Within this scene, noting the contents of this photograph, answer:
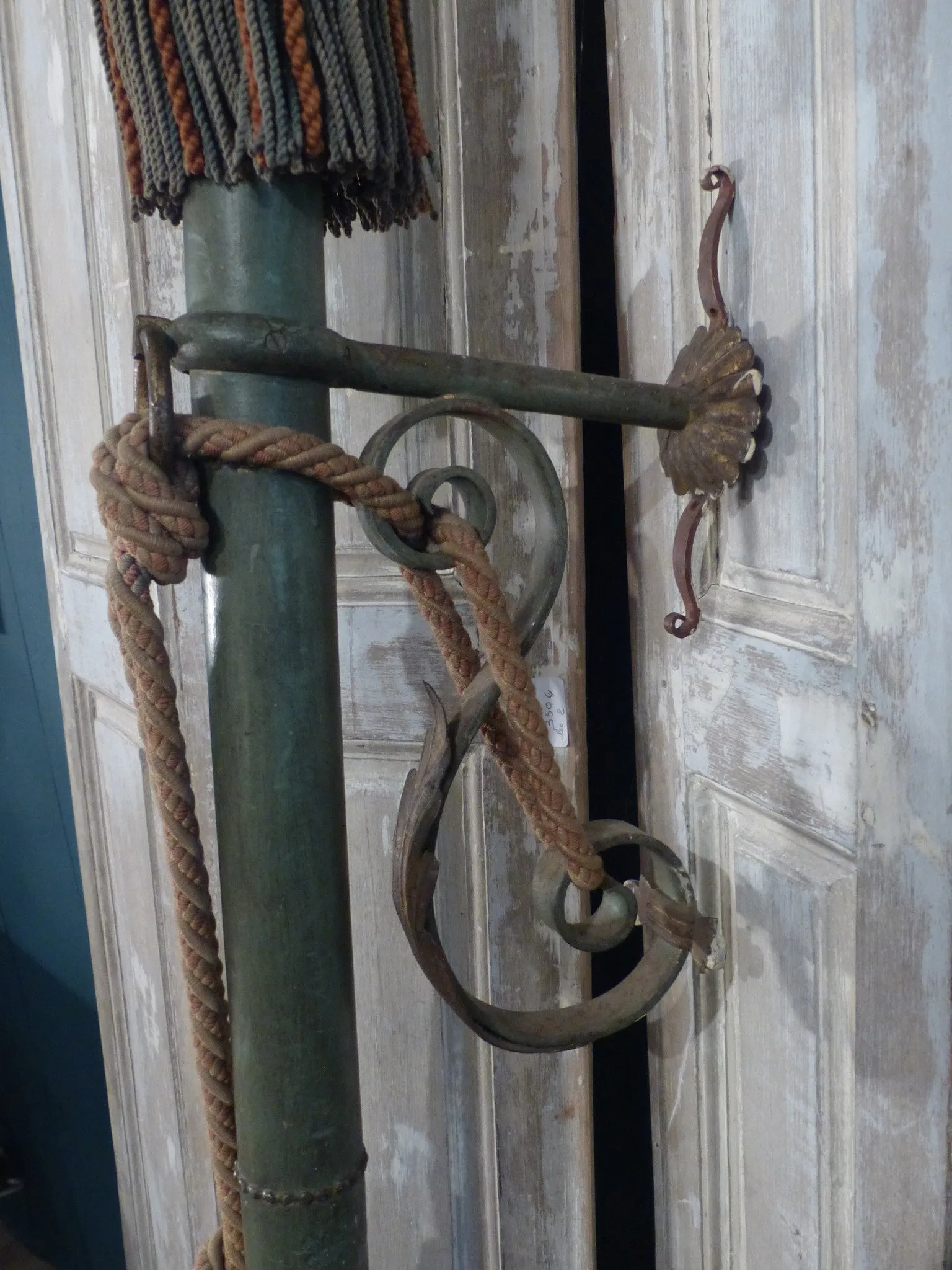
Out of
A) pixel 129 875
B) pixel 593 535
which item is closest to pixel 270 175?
pixel 593 535

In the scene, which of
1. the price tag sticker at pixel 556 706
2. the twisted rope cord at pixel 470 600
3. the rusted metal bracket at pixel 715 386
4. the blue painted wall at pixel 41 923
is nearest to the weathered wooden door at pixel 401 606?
the price tag sticker at pixel 556 706

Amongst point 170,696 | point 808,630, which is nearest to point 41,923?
point 170,696

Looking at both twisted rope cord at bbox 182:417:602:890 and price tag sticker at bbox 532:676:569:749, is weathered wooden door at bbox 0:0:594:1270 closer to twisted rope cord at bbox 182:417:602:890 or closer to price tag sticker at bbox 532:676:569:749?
price tag sticker at bbox 532:676:569:749

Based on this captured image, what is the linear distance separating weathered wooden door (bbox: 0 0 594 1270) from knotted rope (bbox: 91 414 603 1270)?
245 millimetres

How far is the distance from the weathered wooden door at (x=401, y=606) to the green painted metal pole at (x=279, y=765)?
0.26m

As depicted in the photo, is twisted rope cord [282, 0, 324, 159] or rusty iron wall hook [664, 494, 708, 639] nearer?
twisted rope cord [282, 0, 324, 159]

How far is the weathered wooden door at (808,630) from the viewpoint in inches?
18.9

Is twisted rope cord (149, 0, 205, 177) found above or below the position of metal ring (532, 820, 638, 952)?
above

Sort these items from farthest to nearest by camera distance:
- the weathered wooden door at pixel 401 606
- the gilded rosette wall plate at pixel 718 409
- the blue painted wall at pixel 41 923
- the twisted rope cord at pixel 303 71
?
the blue painted wall at pixel 41 923 → the weathered wooden door at pixel 401 606 → the gilded rosette wall plate at pixel 718 409 → the twisted rope cord at pixel 303 71

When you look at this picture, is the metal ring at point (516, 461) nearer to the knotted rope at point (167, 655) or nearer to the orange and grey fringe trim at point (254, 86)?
the knotted rope at point (167, 655)

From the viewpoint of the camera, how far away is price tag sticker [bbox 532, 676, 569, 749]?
0.76 meters

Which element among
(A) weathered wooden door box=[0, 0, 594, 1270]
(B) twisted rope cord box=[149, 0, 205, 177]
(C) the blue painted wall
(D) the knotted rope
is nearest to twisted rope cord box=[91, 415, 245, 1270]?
(D) the knotted rope

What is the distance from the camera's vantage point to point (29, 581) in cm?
144

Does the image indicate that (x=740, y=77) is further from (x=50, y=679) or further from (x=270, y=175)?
(x=50, y=679)
